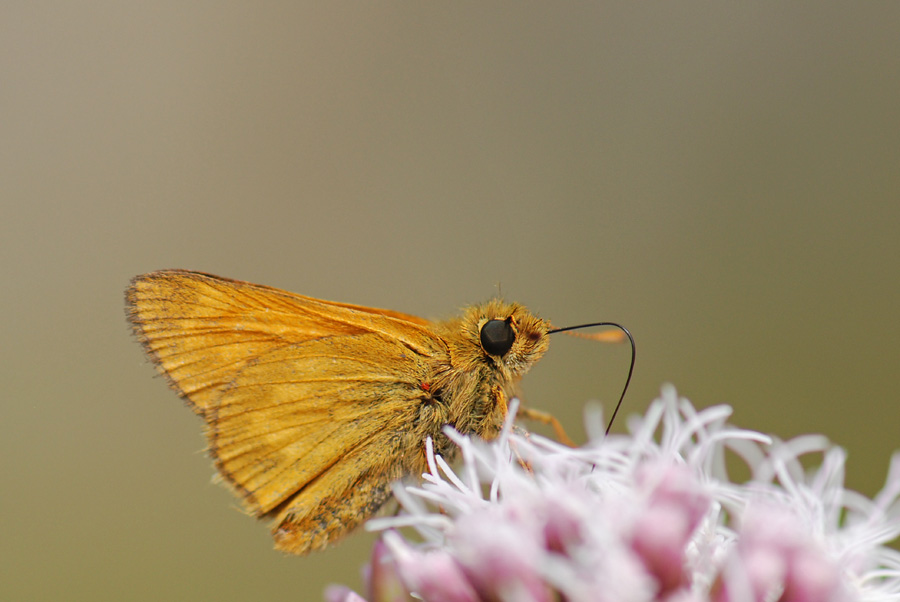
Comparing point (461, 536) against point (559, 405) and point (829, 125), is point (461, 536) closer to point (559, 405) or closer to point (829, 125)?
point (559, 405)

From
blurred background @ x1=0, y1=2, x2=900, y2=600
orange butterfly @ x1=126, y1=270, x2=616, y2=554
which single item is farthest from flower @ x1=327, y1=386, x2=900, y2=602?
blurred background @ x1=0, y1=2, x2=900, y2=600

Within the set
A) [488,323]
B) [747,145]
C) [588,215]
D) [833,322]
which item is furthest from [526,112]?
[488,323]

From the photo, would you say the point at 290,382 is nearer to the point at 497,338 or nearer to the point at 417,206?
the point at 497,338

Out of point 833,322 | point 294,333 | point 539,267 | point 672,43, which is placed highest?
point 672,43

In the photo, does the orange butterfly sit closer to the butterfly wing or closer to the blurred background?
the butterfly wing

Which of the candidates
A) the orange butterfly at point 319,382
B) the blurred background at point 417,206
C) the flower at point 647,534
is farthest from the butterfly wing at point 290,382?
the blurred background at point 417,206

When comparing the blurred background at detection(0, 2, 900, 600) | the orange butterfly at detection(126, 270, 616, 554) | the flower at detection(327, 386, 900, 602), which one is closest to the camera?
the flower at detection(327, 386, 900, 602)
